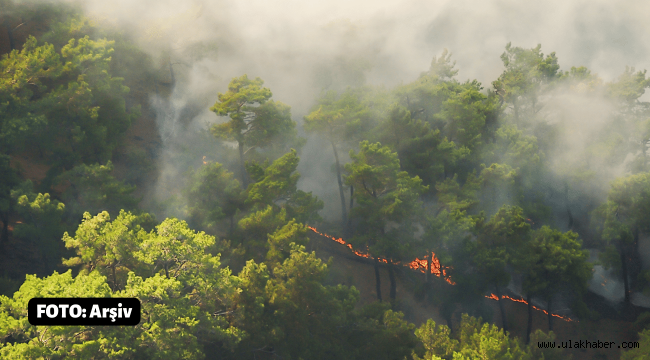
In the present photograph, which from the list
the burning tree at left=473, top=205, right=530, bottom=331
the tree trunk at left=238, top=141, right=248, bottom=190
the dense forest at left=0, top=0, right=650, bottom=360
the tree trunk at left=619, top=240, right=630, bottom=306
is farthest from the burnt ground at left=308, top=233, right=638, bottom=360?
the tree trunk at left=238, top=141, right=248, bottom=190

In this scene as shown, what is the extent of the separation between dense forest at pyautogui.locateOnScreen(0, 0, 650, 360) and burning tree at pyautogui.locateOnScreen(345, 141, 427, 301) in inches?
6.0

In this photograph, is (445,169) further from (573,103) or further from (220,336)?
(220,336)

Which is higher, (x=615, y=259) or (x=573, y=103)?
(x=573, y=103)

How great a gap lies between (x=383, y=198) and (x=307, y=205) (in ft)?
18.0

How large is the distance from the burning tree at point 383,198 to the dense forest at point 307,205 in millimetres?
152

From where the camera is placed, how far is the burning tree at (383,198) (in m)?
33.2

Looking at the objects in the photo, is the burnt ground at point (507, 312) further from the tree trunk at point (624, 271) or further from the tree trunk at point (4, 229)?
the tree trunk at point (4, 229)

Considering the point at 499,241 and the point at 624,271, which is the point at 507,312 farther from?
the point at 499,241

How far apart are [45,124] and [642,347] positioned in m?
35.0

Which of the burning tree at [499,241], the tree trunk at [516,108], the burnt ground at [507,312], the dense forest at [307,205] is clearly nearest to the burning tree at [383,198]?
the dense forest at [307,205]

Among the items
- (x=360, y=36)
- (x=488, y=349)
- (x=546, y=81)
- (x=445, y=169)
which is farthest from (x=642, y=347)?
(x=360, y=36)

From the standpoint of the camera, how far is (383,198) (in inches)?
1347

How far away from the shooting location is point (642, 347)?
90.9 feet

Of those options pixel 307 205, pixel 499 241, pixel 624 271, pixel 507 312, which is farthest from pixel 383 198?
pixel 624 271
